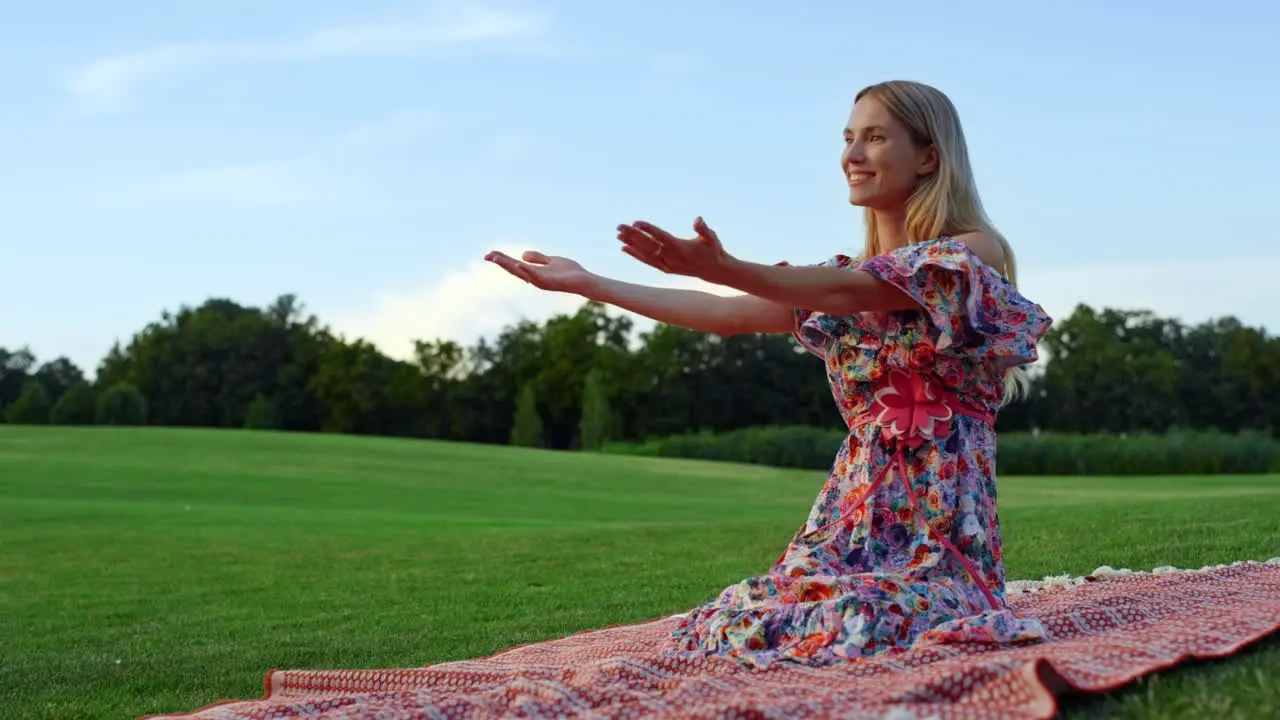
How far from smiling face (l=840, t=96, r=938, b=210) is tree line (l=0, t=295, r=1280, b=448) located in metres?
52.9

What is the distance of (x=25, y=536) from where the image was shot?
15422 mm

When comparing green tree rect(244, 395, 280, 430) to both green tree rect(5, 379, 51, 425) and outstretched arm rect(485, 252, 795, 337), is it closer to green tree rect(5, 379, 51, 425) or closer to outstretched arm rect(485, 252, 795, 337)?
green tree rect(5, 379, 51, 425)

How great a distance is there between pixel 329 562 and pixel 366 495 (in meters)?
11.5

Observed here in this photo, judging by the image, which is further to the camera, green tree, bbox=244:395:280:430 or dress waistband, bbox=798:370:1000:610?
green tree, bbox=244:395:280:430

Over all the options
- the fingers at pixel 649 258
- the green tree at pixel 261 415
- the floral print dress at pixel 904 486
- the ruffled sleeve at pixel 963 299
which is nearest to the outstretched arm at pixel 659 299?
the floral print dress at pixel 904 486

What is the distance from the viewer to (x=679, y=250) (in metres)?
3.13

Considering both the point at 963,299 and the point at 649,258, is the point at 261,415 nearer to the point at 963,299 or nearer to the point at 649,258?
the point at 963,299

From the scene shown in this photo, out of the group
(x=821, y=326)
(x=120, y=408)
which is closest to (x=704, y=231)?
(x=821, y=326)

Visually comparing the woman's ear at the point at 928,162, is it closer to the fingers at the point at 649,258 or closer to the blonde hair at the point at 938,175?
the blonde hair at the point at 938,175

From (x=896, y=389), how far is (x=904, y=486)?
0.29 meters

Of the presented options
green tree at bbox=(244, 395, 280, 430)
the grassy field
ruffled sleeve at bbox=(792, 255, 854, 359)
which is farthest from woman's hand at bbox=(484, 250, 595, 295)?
green tree at bbox=(244, 395, 280, 430)

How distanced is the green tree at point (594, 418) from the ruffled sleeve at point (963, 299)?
1956 inches

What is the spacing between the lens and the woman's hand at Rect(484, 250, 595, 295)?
154 inches

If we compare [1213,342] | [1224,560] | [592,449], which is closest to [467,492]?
[1224,560]
